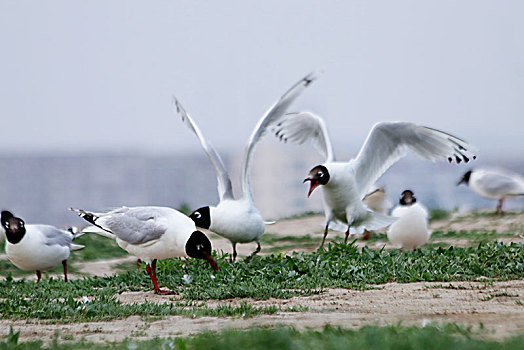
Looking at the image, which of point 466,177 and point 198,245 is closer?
point 198,245

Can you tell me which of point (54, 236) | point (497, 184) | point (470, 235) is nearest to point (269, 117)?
point (54, 236)

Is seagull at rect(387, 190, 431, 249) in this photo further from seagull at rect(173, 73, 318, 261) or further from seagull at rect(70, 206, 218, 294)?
seagull at rect(70, 206, 218, 294)

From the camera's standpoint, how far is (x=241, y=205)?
301 inches

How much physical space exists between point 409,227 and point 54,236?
434cm

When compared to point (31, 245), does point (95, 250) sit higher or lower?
lower

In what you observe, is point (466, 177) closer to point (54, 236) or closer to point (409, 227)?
point (409, 227)

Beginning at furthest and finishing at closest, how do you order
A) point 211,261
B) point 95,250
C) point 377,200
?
point 377,200 → point 95,250 → point 211,261

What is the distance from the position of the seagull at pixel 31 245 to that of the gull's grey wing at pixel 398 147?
368cm

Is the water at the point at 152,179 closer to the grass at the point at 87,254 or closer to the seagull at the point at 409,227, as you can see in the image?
the grass at the point at 87,254


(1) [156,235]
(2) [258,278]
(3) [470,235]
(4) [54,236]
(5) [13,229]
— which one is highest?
(1) [156,235]

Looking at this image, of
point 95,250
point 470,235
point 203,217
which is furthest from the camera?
point 470,235

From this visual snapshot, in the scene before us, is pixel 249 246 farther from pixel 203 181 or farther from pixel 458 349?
pixel 203 181

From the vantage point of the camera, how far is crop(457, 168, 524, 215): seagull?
13391 millimetres

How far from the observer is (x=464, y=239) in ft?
34.7
